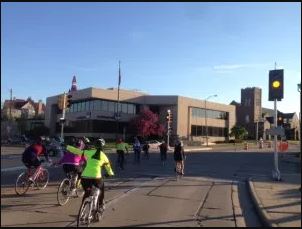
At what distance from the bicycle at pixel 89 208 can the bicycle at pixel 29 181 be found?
496 centimetres

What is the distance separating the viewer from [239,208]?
13.4 m

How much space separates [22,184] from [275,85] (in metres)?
10.6

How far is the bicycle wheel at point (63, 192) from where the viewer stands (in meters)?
13.0

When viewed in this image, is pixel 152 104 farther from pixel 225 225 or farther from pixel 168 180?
pixel 225 225

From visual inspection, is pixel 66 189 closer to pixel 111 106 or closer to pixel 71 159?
pixel 71 159

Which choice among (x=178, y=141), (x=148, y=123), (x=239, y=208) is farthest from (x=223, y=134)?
(x=239, y=208)

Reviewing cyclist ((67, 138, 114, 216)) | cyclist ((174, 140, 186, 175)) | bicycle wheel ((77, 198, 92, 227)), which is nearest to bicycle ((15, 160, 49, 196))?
cyclist ((67, 138, 114, 216))

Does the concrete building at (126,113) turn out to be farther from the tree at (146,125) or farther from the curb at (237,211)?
the curb at (237,211)

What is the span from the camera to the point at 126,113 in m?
85.9

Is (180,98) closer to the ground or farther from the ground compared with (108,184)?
farther from the ground

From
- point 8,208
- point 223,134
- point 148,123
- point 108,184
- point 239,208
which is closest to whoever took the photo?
point 8,208

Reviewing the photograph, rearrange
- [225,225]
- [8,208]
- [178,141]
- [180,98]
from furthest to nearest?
1. [180,98]
2. [178,141]
3. [8,208]
4. [225,225]

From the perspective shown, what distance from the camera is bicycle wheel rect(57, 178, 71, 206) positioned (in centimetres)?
1299

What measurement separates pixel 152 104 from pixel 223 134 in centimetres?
2249
